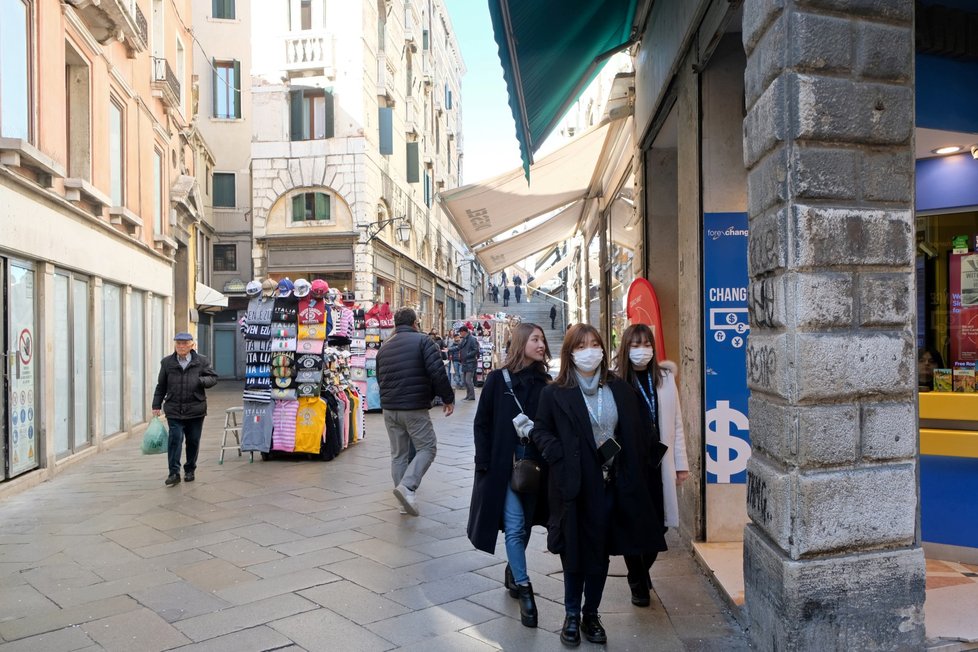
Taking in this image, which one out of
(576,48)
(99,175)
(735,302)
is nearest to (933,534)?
(735,302)

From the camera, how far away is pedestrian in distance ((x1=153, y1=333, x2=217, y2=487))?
7844 millimetres

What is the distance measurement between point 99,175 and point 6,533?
6145 millimetres

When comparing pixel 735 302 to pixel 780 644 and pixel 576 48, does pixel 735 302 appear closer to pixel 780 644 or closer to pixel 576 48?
pixel 780 644

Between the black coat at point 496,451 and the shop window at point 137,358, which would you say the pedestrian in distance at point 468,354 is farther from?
the black coat at point 496,451

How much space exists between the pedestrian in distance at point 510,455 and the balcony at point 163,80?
1254cm

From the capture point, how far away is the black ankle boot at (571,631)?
365 cm

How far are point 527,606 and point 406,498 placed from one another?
2397 mm

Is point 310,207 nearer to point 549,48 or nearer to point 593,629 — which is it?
point 549,48

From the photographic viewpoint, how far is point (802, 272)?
317 cm

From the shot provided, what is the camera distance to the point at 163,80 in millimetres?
14289

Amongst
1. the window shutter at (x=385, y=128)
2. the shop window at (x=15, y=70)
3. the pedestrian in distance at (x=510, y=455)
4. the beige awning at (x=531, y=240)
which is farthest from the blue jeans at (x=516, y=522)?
the window shutter at (x=385, y=128)

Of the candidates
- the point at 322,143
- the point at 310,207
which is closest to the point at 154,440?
the point at 310,207

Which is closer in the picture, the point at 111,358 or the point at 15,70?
the point at 15,70

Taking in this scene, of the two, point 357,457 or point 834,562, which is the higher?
point 834,562
